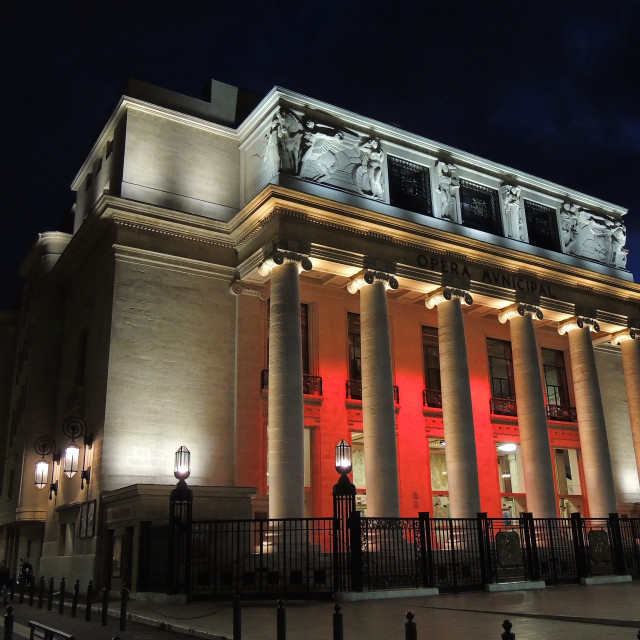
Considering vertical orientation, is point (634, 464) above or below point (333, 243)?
below

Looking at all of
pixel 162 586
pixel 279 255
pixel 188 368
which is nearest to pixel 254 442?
pixel 188 368

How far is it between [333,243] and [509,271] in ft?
29.1

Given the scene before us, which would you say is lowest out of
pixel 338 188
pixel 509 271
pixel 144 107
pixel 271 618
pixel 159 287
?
pixel 271 618

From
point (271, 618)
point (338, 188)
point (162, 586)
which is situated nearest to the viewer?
point (271, 618)

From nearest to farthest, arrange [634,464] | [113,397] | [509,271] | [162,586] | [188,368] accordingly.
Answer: [162,586], [113,397], [188,368], [509,271], [634,464]

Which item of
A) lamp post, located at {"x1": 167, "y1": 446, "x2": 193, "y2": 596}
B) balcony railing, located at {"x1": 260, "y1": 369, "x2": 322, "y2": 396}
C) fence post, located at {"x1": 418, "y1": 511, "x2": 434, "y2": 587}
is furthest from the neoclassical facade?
fence post, located at {"x1": 418, "y1": 511, "x2": 434, "y2": 587}

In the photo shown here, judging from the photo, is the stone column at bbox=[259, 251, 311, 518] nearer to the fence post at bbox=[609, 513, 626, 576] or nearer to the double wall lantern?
the double wall lantern

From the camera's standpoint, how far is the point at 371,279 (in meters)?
26.4

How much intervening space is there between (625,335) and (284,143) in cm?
1906

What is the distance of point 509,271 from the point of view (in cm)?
3055

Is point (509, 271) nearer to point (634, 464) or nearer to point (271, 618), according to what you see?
point (634, 464)

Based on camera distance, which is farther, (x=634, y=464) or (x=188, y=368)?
(x=634, y=464)

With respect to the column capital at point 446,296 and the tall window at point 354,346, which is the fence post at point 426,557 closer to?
the column capital at point 446,296

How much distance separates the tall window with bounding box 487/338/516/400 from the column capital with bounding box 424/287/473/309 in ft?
24.3
